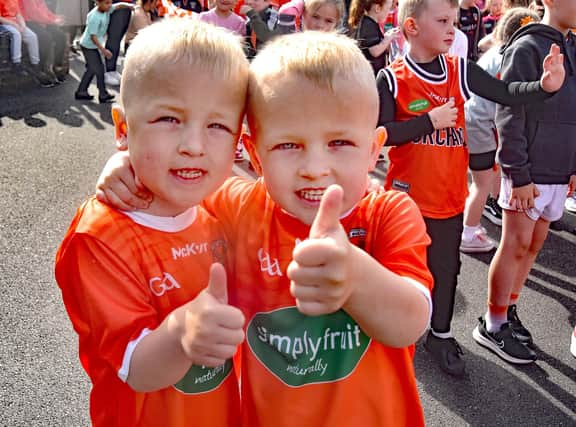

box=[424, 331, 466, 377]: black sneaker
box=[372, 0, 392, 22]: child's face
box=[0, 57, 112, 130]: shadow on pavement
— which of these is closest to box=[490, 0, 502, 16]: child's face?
box=[372, 0, 392, 22]: child's face

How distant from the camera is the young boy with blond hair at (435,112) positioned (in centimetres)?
262

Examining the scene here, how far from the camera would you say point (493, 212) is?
Answer: 16.2 ft

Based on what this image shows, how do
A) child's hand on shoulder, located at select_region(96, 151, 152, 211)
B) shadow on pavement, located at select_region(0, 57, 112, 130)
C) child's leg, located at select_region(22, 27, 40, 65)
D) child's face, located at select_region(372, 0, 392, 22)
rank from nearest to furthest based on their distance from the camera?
1. child's hand on shoulder, located at select_region(96, 151, 152, 211)
2. child's face, located at select_region(372, 0, 392, 22)
3. shadow on pavement, located at select_region(0, 57, 112, 130)
4. child's leg, located at select_region(22, 27, 40, 65)

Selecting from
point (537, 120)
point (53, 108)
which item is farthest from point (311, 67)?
point (53, 108)

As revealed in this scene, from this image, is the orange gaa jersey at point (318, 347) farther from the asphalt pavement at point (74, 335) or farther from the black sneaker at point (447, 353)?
the black sneaker at point (447, 353)

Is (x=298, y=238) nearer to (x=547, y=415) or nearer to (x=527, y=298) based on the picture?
(x=547, y=415)

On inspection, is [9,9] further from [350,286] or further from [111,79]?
[350,286]

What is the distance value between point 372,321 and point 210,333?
0.99 ft

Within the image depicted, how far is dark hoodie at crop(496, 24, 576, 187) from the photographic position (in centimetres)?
274

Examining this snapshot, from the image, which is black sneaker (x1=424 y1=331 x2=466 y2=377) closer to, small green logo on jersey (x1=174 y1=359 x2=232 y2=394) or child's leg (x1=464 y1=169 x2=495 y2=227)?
child's leg (x1=464 y1=169 x2=495 y2=227)

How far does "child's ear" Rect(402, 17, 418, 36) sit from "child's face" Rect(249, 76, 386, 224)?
1715mm

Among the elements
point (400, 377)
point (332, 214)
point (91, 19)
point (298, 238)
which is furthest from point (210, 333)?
point (91, 19)

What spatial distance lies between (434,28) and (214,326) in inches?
85.6

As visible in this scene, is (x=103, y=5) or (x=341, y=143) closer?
(x=341, y=143)
